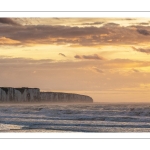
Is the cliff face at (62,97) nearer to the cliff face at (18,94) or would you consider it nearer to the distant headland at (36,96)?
the distant headland at (36,96)

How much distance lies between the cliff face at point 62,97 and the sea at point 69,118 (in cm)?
9

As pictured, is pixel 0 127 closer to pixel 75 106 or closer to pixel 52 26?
pixel 75 106

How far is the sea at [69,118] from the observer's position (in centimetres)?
715

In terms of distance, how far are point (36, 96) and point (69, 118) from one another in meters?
0.60

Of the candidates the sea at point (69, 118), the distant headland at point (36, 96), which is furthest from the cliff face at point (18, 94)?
the sea at point (69, 118)

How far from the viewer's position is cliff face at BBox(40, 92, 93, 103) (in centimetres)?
712

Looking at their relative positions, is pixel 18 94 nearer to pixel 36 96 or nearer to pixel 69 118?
pixel 36 96

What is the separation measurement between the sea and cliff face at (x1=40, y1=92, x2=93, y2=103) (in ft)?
0.28

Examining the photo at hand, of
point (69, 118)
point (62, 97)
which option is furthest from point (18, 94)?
point (69, 118)

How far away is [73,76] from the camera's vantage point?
721cm

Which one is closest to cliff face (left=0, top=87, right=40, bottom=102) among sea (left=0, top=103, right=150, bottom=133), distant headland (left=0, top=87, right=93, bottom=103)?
distant headland (left=0, top=87, right=93, bottom=103)
